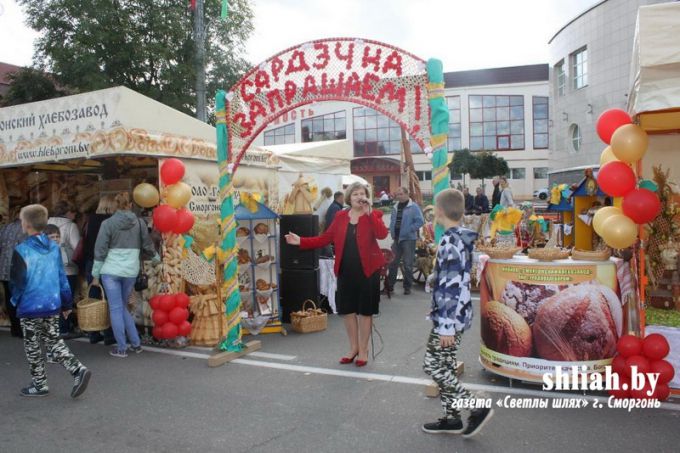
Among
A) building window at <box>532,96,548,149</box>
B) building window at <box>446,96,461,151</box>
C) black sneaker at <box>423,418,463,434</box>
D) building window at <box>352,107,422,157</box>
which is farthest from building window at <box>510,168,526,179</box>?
black sneaker at <box>423,418,463,434</box>

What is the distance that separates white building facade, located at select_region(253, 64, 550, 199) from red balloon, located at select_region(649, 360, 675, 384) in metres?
40.1

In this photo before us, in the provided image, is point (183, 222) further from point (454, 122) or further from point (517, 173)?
point (517, 173)

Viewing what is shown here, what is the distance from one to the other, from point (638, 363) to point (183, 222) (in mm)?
4931

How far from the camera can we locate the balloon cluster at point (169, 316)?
21.5 feet

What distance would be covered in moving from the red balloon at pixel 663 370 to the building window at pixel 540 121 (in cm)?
4495

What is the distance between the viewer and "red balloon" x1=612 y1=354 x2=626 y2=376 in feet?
14.5

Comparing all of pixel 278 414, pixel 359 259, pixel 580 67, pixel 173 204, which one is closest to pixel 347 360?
pixel 359 259

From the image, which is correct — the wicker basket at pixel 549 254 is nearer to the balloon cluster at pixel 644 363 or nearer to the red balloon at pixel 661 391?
the balloon cluster at pixel 644 363

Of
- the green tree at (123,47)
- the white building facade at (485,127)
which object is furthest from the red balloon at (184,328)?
the white building facade at (485,127)

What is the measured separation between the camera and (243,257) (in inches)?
289

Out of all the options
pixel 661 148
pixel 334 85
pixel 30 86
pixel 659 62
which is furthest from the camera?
pixel 30 86

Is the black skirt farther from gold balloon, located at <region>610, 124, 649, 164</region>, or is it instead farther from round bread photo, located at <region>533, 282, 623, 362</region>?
gold balloon, located at <region>610, 124, 649, 164</region>

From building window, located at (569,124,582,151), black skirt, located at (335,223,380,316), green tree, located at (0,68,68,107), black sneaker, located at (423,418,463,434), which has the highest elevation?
green tree, located at (0,68,68,107)

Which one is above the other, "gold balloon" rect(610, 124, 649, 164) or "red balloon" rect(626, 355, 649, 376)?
"gold balloon" rect(610, 124, 649, 164)
